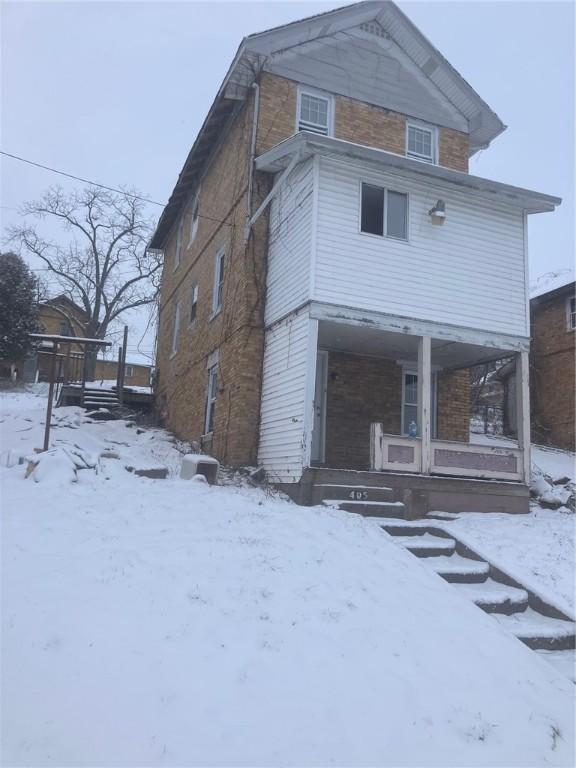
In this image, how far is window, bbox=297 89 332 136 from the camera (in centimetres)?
1359

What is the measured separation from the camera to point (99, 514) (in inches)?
279

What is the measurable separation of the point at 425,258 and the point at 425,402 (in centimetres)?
270

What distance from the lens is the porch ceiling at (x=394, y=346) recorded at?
11.7 metres

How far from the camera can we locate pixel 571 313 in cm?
2088

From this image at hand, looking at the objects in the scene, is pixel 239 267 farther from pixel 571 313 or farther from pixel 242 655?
pixel 571 313

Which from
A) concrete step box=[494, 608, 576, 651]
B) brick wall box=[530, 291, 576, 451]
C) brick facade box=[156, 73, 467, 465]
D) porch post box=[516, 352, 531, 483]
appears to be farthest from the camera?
brick wall box=[530, 291, 576, 451]

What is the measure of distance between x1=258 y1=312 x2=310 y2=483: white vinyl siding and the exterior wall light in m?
3.15

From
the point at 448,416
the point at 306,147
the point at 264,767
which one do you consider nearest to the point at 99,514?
the point at 264,767

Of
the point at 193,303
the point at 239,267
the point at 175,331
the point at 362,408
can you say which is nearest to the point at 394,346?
the point at 362,408

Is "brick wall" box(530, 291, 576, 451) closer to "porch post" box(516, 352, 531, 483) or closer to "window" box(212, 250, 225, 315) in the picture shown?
"porch post" box(516, 352, 531, 483)

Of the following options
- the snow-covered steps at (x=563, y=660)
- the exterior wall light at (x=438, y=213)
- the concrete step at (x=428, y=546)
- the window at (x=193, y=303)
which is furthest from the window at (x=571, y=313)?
the snow-covered steps at (x=563, y=660)

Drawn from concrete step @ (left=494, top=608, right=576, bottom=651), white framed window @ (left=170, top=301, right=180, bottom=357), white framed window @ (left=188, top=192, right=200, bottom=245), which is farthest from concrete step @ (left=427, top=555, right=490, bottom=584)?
white framed window @ (left=170, top=301, right=180, bottom=357)

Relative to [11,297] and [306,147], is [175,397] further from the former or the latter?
[11,297]

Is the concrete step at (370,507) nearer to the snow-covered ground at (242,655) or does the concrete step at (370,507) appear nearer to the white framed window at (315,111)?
the snow-covered ground at (242,655)
